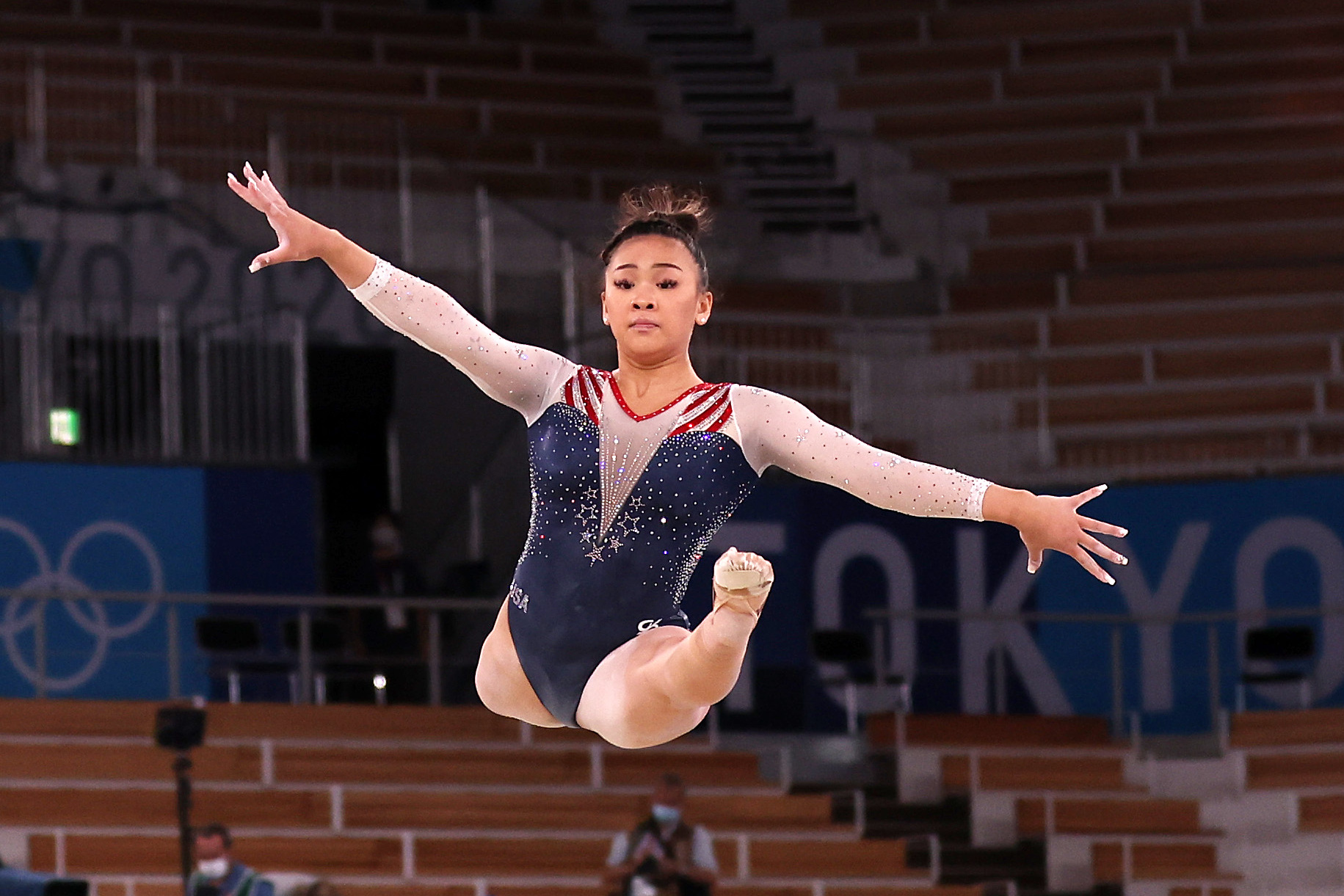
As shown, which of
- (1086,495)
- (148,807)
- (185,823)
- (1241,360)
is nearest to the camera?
(1086,495)

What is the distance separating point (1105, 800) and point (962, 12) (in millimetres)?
6277

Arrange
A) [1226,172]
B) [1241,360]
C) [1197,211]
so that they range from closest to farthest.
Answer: [1241,360] < [1197,211] < [1226,172]

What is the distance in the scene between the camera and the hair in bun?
178 inches

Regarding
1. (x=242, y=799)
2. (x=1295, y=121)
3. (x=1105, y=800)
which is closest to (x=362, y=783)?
(x=242, y=799)

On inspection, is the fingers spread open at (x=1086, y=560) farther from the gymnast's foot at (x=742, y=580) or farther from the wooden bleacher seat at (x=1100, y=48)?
the wooden bleacher seat at (x=1100, y=48)

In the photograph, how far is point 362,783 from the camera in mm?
10016

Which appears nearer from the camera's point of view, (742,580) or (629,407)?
(742,580)

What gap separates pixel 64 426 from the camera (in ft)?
35.8

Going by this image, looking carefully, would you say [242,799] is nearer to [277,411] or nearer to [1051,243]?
[277,411]

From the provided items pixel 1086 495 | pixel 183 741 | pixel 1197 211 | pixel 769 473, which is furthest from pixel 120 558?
pixel 1086 495

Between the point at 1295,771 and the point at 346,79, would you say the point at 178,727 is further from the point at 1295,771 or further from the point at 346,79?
the point at 346,79

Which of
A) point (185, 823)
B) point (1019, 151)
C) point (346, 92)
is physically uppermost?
point (346, 92)

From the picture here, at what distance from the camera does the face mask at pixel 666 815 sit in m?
9.19

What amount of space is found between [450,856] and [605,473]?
5681 mm
